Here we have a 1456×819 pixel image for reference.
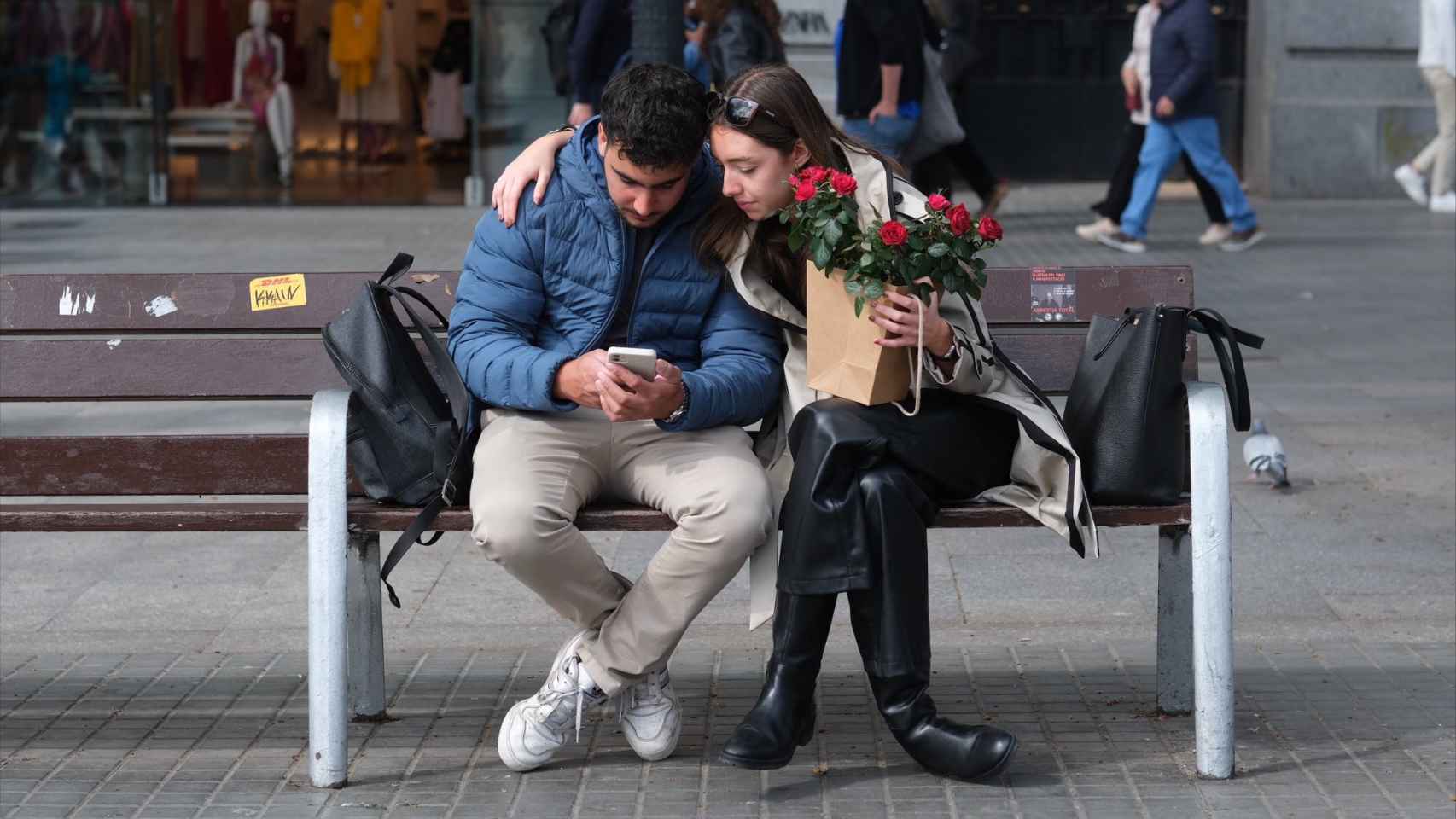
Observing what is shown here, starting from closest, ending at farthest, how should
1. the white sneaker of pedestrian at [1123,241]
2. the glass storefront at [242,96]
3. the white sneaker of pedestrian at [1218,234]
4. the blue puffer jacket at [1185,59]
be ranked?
the blue puffer jacket at [1185,59] < the white sneaker of pedestrian at [1123,241] < the white sneaker of pedestrian at [1218,234] < the glass storefront at [242,96]

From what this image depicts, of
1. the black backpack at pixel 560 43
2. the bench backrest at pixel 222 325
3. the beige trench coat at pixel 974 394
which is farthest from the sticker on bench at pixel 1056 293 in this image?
the black backpack at pixel 560 43

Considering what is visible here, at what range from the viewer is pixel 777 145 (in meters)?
3.92

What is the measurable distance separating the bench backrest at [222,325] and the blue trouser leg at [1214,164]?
770 centimetres

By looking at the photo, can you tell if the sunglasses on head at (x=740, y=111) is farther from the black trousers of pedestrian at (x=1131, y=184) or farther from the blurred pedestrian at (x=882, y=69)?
the black trousers of pedestrian at (x=1131, y=184)

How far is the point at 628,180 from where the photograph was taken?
154 inches

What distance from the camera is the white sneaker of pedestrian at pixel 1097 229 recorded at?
485 inches

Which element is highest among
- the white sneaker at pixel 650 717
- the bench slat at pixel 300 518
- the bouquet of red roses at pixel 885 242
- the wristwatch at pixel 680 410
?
the bouquet of red roses at pixel 885 242

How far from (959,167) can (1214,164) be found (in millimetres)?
1736

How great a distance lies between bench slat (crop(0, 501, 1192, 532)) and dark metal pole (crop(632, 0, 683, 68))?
364 cm

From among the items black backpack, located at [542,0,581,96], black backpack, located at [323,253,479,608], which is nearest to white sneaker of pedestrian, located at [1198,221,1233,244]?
black backpack, located at [542,0,581,96]

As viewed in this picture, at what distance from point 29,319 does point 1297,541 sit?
3602 millimetres

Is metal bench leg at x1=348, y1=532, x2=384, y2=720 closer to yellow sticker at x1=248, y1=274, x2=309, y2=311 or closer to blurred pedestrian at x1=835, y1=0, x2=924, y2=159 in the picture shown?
yellow sticker at x1=248, y1=274, x2=309, y2=311

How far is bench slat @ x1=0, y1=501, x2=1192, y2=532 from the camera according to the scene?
3.86 meters

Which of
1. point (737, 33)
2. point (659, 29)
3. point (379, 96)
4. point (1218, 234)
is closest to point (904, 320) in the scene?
point (659, 29)
